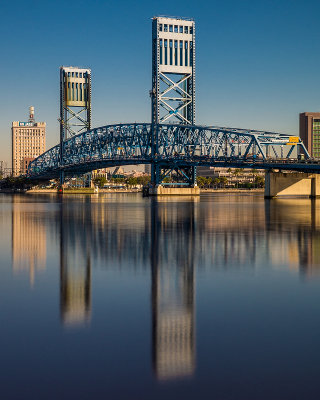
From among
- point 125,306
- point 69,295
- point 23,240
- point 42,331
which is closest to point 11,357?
point 42,331

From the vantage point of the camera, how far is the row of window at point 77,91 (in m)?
172

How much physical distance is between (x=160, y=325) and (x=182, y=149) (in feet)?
400

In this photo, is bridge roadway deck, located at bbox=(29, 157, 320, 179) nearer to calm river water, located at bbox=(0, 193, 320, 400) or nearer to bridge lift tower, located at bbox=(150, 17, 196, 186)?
bridge lift tower, located at bbox=(150, 17, 196, 186)

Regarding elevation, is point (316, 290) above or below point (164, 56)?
below

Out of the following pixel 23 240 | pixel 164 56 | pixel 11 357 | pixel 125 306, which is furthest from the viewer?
pixel 164 56

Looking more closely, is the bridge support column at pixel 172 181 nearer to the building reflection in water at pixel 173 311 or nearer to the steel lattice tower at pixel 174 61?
the steel lattice tower at pixel 174 61

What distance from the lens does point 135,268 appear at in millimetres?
17938

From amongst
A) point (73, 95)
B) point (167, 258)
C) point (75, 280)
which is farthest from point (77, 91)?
point (75, 280)

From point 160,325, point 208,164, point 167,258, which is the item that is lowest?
point 160,325

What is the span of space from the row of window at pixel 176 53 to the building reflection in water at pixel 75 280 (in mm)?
104639

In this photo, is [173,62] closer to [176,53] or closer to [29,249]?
[176,53]

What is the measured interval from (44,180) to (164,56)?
3011 inches

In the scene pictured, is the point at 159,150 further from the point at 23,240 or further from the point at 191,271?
the point at 191,271

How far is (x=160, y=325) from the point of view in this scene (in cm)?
1065
